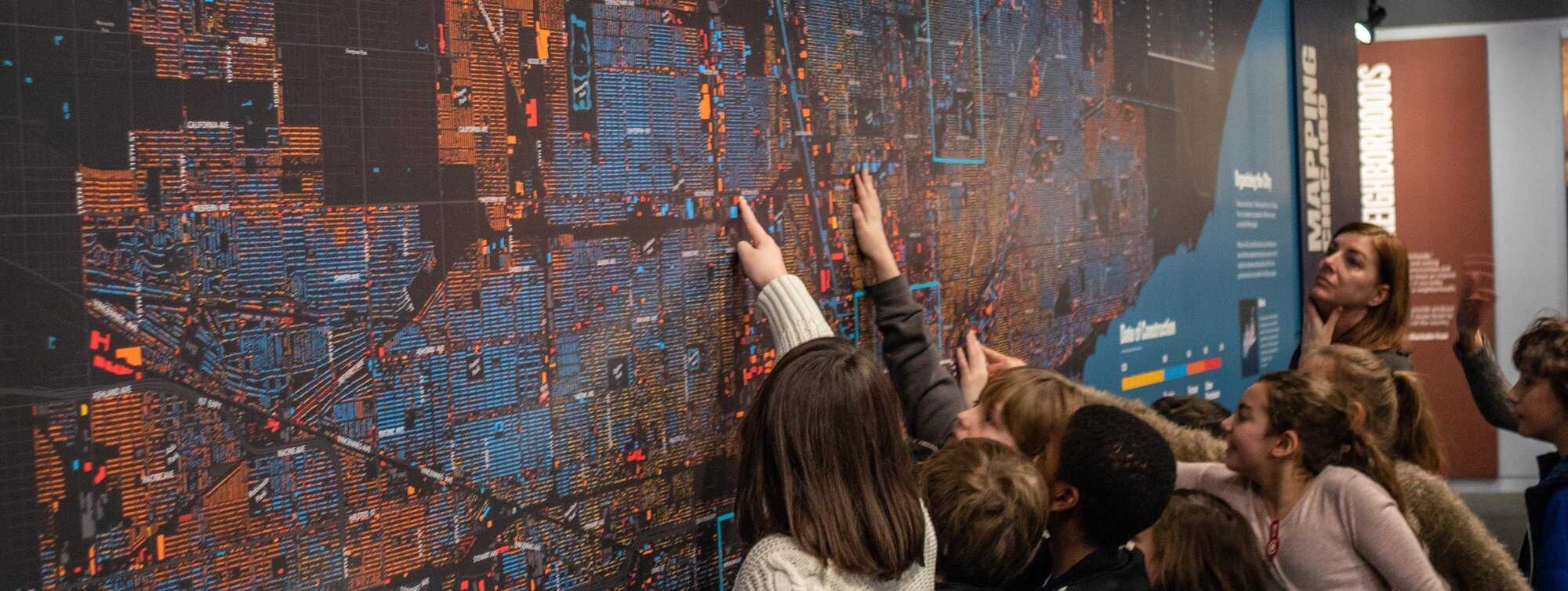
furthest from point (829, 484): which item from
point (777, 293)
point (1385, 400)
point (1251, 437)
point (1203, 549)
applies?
point (1385, 400)

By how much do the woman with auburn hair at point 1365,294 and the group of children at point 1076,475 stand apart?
2.15 feet

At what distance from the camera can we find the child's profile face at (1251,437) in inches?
105

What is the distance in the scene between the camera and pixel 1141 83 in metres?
4.18

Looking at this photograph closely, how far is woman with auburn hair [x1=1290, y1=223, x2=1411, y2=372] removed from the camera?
3949 millimetres

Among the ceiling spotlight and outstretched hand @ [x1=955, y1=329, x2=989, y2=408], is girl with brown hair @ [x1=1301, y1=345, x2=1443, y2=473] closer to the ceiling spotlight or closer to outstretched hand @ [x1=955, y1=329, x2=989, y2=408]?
outstretched hand @ [x1=955, y1=329, x2=989, y2=408]

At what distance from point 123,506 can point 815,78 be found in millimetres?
1623

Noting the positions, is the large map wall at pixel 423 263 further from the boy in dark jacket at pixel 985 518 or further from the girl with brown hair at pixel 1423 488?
the girl with brown hair at pixel 1423 488

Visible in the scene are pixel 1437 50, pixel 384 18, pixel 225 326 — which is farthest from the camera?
pixel 1437 50

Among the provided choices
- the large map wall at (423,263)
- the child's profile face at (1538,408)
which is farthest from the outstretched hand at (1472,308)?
the large map wall at (423,263)

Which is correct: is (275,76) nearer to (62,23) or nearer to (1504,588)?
(62,23)

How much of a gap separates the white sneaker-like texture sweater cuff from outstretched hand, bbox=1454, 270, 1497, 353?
2.50m

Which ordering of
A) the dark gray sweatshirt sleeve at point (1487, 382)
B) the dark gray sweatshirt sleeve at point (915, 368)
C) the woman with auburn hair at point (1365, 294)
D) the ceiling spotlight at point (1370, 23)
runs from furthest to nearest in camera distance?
the ceiling spotlight at point (1370, 23), the dark gray sweatshirt sleeve at point (1487, 382), the woman with auburn hair at point (1365, 294), the dark gray sweatshirt sleeve at point (915, 368)

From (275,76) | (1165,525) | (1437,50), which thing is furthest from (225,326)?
(1437,50)

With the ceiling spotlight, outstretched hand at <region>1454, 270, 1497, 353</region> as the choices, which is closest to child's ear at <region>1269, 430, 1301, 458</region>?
outstretched hand at <region>1454, 270, 1497, 353</region>
